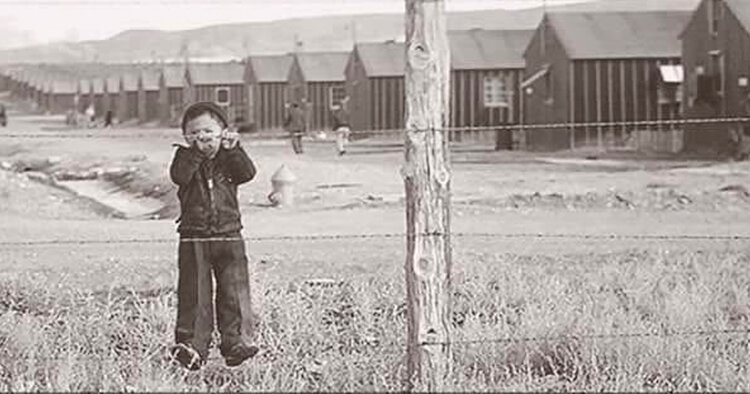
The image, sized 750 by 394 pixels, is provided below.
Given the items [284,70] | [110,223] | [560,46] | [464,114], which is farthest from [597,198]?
[284,70]

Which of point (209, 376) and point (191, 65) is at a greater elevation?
point (191, 65)

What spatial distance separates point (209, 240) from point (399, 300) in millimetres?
3088

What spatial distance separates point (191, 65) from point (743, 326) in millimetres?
78712

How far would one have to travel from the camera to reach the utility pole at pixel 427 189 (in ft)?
25.1

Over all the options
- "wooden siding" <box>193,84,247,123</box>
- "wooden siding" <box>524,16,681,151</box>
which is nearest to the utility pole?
"wooden siding" <box>524,16,681,151</box>

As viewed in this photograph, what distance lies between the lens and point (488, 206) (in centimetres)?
2442

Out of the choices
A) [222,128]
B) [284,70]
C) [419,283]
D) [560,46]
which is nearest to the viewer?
[419,283]

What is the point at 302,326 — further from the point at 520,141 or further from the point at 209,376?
the point at 520,141

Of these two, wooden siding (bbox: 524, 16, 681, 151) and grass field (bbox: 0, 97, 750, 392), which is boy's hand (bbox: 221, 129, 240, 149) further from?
wooden siding (bbox: 524, 16, 681, 151)

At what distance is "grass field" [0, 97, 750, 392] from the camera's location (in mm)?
8328

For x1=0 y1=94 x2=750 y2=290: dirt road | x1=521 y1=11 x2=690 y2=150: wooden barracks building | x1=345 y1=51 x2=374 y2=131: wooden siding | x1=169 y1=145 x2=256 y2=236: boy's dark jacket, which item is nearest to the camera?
x1=169 y1=145 x2=256 y2=236: boy's dark jacket

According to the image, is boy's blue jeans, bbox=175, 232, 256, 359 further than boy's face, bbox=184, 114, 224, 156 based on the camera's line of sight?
Yes

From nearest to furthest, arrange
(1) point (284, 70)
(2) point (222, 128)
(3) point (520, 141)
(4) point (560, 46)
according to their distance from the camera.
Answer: (2) point (222, 128), (4) point (560, 46), (3) point (520, 141), (1) point (284, 70)

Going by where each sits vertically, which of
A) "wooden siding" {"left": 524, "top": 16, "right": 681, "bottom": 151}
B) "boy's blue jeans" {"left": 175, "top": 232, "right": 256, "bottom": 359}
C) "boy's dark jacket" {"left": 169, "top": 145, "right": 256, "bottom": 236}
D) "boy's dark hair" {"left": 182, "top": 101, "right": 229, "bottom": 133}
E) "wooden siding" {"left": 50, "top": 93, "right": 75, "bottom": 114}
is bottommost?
"boy's blue jeans" {"left": 175, "top": 232, "right": 256, "bottom": 359}
